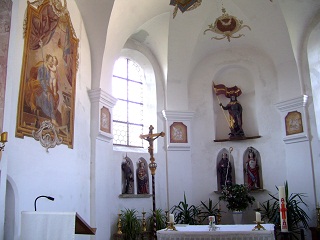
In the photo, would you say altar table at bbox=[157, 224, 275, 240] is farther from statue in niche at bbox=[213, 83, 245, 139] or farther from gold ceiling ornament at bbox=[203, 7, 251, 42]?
gold ceiling ornament at bbox=[203, 7, 251, 42]

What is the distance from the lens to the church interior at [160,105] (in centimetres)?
830

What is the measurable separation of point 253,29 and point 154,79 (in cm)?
377

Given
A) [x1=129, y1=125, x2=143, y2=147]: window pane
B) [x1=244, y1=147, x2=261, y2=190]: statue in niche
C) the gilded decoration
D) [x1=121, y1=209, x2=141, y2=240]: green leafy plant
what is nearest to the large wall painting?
[x1=121, y1=209, x2=141, y2=240]: green leafy plant

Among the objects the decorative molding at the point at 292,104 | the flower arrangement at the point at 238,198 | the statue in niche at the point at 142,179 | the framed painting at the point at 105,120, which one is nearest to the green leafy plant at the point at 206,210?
the flower arrangement at the point at 238,198

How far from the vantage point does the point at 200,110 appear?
14055 millimetres

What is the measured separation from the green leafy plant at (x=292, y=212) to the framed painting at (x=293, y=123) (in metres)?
1.70

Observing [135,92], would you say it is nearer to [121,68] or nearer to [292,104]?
[121,68]

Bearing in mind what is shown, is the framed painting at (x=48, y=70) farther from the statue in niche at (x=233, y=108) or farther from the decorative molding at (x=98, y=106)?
the statue in niche at (x=233, y=108)

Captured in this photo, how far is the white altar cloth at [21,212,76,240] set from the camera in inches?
241

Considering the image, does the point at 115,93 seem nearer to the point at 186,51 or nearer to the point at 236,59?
the point at 186,51

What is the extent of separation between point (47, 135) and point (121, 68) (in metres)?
5.46

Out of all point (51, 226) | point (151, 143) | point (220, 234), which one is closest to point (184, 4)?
point (151, 143)

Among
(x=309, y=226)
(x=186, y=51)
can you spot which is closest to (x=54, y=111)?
(x=186, y=51)

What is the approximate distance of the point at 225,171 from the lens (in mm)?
13266
